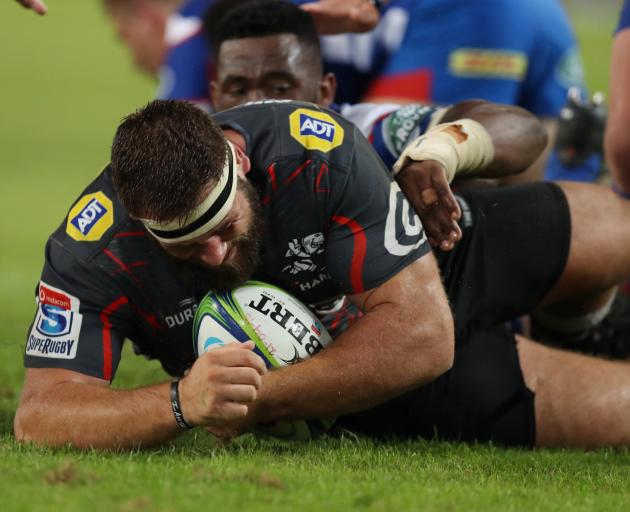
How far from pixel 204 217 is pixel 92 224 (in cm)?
57

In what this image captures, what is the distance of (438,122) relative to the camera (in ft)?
19.7

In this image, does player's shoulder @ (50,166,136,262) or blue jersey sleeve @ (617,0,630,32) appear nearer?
player's shoulder @ (50,166,136,262)

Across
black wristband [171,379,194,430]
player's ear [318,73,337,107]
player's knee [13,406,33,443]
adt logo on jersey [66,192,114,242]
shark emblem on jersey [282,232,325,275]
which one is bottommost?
player's knee [13,406,33,443]

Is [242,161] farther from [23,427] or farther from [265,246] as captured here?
[23,427]

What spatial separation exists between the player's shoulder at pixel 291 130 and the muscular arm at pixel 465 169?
0.37 m

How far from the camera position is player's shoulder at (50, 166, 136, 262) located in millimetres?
4715

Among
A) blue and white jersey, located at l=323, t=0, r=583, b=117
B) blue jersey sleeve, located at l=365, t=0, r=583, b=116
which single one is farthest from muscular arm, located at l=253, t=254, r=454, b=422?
blue jersey sleeve, located at l=365, t=0, r=583, b=116

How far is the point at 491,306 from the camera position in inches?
225

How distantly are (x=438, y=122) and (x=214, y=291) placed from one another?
5.84ft

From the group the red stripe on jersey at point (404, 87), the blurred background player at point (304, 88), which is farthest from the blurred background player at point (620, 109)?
the red stripe on jersey at point (404, 87)

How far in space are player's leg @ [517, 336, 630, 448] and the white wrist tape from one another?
934 mm

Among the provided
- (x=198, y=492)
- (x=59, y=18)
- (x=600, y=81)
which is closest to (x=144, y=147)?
(x=198, y=492)

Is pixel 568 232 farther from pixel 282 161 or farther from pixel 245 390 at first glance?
pixel 245 390

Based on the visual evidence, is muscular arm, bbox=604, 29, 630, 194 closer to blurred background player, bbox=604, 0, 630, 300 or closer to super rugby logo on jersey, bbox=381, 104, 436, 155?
blurred background player, bbox=604, 0, 630, 300
